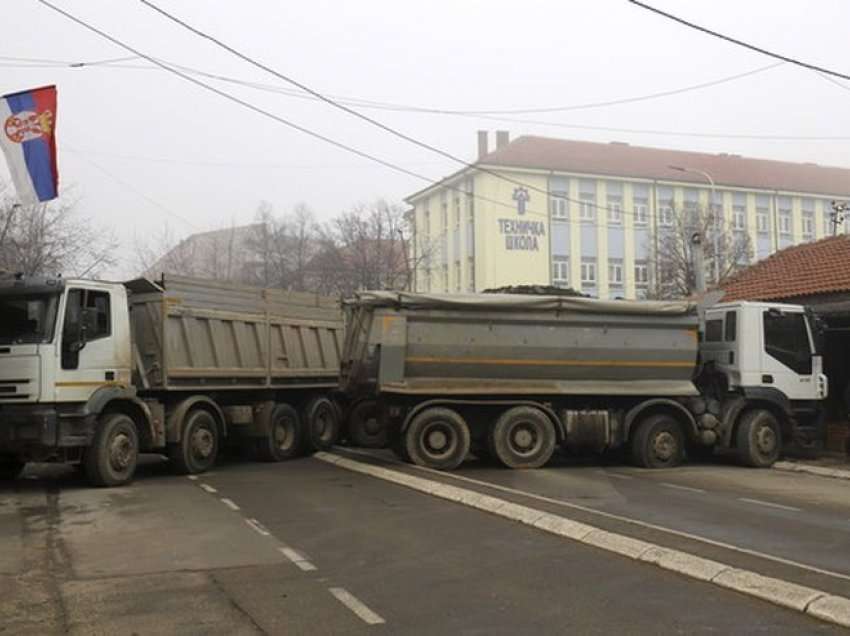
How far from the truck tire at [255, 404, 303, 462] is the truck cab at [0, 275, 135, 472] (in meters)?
4.04

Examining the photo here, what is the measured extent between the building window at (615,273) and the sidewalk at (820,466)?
141 feet

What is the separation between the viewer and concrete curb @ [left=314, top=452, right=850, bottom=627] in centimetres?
582

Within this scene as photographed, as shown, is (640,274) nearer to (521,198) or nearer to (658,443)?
(521,198)

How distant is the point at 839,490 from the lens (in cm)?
1298

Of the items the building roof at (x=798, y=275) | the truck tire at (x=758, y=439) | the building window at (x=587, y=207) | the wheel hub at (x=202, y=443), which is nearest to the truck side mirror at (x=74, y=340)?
the wheel hub at (x=202, y=443)

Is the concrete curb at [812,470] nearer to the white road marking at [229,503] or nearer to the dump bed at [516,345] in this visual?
the dump bed at [516,345]

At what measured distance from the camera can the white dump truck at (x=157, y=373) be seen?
12.0 metres

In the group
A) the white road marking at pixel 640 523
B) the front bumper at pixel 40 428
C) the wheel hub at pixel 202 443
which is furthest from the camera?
the wheel hub at pixel 202 443

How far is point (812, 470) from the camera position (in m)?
15.4

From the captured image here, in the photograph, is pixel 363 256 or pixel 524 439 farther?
pixel 363 256

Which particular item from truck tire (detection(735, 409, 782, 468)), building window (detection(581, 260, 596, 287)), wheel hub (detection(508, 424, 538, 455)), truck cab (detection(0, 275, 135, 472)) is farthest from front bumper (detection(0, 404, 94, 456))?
building window (detection(581, 260, 596, 287))

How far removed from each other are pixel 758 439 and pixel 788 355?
166 cm

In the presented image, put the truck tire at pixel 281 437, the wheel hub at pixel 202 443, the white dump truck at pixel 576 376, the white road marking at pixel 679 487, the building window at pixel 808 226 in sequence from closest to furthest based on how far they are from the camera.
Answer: the white road marking at pixel 679 487
the white dump truck at pixel 576 376
the wheel hub at pixel 202 443
the truck tire at pixel 281 437
the building window at pixel 808 226

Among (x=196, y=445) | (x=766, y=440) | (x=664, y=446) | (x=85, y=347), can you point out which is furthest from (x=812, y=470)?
(x=85, y=347)
